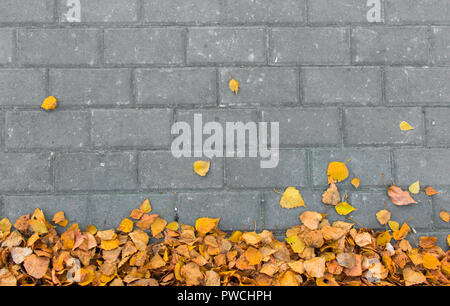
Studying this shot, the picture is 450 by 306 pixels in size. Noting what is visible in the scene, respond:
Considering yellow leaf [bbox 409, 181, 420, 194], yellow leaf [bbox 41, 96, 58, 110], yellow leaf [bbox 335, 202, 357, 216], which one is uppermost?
yellow leaf [bbox 41, 96, 58, 110]

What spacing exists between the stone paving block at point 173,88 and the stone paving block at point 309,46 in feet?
0.99

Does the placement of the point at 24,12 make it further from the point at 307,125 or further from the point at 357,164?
the point at 357,164

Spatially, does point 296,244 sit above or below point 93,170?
below

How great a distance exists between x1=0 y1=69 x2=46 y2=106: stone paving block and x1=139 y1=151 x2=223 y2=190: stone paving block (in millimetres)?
485

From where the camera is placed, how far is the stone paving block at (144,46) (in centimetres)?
151

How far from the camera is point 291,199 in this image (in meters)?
1.51

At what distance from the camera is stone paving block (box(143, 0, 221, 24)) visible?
152 centimetres

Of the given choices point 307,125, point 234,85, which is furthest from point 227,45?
point 307,125

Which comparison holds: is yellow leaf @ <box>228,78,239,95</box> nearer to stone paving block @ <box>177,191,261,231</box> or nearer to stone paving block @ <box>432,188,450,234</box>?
stone paving block @ <box>177,191,261,231</box>

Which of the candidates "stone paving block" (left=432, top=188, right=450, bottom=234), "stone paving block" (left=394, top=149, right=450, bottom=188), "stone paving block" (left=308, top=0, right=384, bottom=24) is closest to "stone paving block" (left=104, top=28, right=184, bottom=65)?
"stone paving block" (left=308, top=0, right=384, bottom=24)

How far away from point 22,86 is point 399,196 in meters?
1.58
